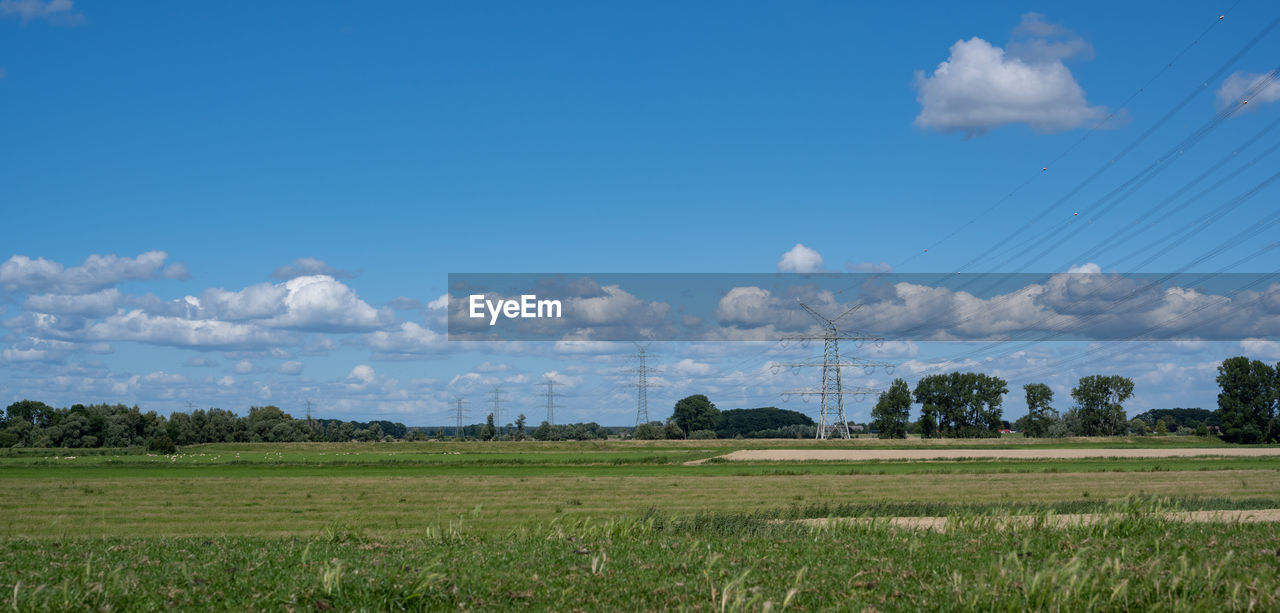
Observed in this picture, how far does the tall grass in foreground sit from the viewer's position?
940 cm

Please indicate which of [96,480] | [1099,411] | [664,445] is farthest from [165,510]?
[1099,411]

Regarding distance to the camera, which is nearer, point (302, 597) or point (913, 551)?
point (302, 597)

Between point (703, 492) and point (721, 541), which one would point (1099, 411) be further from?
point (721, 541)

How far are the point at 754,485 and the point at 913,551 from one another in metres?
34.7

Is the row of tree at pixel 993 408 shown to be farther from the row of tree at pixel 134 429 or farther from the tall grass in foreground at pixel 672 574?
the tall grass in foreground at pixel 672 574

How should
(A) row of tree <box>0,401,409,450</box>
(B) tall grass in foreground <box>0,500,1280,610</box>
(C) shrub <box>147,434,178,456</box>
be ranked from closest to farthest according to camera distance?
(B) tall grass in foreground <box>0,500,1280,610</box> → (C) shrub <box>147,434,178,456</box> → (A) row of tree <box>0,401,409,450</box>

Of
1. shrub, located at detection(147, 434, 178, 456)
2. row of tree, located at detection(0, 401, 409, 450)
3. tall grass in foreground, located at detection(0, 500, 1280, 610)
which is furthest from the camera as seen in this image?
row of tree, located at detection(0, 401, 409, 450)

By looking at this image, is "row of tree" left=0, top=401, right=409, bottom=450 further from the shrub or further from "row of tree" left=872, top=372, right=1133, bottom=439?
"row of tree" left=872, top=372, right=1133, bottom=439

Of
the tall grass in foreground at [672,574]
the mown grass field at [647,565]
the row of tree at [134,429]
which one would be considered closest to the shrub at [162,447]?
the row of tree at [134,429]

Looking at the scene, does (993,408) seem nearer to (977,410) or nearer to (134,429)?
(977,410)

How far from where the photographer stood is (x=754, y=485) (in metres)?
46.8

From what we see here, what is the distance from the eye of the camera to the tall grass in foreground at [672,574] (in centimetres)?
940

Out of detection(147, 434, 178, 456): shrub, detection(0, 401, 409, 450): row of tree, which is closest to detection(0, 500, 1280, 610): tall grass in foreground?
detection(147, 434, 178, 456): shrub

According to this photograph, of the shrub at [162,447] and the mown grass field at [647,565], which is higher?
the mown grass field at [647,565]
